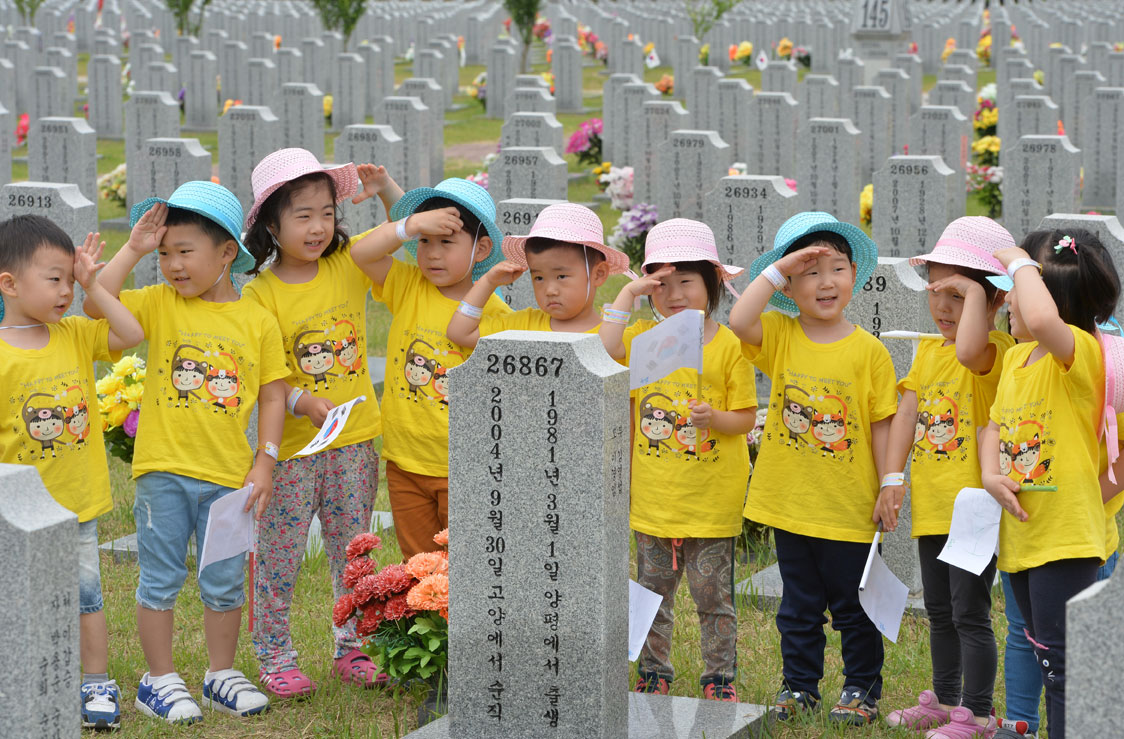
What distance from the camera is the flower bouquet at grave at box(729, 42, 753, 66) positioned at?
2541 centimetres

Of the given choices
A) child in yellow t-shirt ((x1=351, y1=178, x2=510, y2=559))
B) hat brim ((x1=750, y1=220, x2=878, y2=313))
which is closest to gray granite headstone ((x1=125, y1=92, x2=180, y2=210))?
child in yellow t-shirt ((x1=351, y1=178, x2=510, y2=559))

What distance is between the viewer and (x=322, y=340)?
13.2 ft

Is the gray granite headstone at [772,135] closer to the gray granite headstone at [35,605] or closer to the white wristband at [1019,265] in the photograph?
the white wristband at [1019,265]

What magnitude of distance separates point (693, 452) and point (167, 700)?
5.09 feet

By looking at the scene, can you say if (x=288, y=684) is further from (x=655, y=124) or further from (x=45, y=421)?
(x=655, y=124)

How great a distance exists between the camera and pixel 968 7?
117 feet

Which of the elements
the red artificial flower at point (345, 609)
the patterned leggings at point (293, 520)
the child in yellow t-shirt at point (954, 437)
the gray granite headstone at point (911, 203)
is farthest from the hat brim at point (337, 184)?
the gray granite headstone at point (911, 203)

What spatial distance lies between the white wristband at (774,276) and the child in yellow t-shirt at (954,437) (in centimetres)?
38

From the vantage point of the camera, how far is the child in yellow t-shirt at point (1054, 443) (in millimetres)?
3264

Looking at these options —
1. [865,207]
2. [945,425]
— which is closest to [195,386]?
[945,425]

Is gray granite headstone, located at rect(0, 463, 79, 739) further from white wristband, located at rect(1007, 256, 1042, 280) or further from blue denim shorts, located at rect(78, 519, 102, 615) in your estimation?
white wristband, located at rect(1007, 256, 1042, 280)

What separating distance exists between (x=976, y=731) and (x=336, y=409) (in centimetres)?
183

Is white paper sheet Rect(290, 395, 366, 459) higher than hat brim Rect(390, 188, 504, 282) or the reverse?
the reverse

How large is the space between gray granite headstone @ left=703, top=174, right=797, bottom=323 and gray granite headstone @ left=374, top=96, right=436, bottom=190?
160 inches
